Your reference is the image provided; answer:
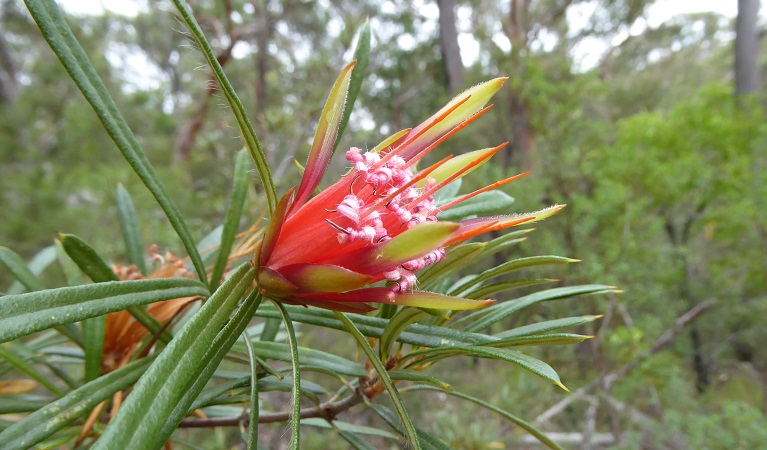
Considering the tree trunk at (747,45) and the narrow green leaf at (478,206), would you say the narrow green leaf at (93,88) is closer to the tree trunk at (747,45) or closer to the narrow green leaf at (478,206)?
the narrow green leaf at (478,206)

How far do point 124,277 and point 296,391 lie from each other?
0.29 meters

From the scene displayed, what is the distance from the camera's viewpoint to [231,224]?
398 millimetres

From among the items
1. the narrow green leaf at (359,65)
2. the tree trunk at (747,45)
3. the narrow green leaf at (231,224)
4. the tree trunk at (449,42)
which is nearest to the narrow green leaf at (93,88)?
the narrow green leaf at (231,224)

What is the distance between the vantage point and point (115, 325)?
1.36ft

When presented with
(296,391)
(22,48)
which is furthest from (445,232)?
(22,48)

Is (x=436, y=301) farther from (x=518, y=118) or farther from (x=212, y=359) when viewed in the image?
(x=518, y=118)

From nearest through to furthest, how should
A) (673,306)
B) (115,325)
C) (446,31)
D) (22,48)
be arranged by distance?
(115,325) → (673,306) → (446,31) → (22,48)

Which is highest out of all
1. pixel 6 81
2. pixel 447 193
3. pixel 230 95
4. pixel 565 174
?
pixel 6 81

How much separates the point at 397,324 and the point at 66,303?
0.19 m

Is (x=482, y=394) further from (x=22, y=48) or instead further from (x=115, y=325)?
(x=22, y=48)

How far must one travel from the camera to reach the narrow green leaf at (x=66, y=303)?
201 mm

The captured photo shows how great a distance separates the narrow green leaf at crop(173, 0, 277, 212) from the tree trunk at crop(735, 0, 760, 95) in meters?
5.03

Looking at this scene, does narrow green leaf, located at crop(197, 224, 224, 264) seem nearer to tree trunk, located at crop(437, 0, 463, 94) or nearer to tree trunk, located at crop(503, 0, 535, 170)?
tree trunk, located at crop(503, 0, 535, 170)

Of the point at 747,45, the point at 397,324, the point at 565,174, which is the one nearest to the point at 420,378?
the point at 397,324
